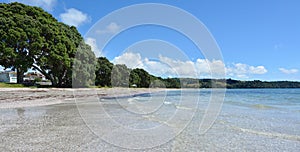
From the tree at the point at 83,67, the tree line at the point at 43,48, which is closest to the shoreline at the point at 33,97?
the tree line at the point at 43,48

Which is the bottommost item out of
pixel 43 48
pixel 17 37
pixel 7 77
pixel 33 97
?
pixel 33 97

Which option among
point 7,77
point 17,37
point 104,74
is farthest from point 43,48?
point 7,77

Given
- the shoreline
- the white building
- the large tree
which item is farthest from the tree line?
the white building

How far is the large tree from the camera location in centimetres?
2850

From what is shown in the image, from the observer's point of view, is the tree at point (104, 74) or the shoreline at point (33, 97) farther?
the tree at point (104, 74)

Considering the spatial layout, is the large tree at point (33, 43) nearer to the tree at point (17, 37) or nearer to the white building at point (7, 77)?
the tree at point (17, 37)

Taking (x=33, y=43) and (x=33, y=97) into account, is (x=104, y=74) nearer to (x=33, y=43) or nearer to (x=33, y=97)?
(x=33, y=43)

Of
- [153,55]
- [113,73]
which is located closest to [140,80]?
[113,73]

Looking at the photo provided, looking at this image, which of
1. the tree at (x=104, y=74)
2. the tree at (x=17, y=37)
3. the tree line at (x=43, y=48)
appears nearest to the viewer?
the tree at (x=17, y=37)

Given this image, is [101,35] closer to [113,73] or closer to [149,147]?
[149,147]

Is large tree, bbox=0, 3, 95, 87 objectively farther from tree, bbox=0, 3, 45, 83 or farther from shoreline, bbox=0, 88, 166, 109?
shoreline, bbox=0, 88, 166, 109

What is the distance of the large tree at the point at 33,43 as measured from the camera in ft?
93.5

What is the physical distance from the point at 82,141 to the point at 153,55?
11396 millimetres

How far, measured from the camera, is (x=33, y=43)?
29938mm
